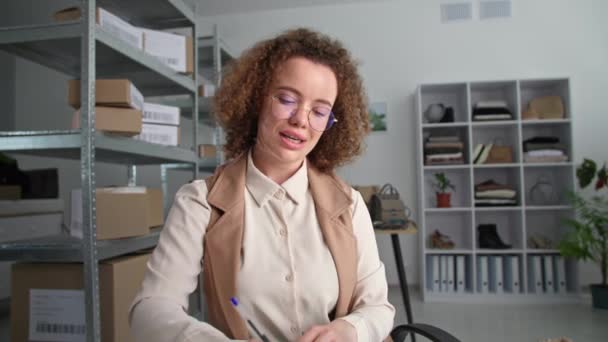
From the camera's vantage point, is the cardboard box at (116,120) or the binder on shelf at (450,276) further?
the binder on shelf at (450,276)

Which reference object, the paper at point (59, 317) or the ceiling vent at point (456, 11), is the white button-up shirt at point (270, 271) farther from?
the ceiling vent at point (456, 11)

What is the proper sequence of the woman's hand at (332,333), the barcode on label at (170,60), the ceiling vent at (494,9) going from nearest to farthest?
the woman's hand at (332,333)
the barcode on label at (170,60)
the ceiling vent at (494,9)

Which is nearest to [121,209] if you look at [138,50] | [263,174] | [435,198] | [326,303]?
[138,50]

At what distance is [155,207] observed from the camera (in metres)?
2.17

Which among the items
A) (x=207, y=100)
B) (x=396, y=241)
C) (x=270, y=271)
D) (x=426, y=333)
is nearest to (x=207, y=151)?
(x=207, y=100)

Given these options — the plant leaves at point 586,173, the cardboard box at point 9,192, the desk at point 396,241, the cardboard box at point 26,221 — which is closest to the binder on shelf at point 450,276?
the desk at point 396,241

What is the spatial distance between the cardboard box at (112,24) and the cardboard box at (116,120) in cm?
38

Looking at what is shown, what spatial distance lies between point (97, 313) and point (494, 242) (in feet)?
10.4

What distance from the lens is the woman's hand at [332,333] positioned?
0.75m

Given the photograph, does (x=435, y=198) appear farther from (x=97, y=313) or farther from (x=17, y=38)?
(x=17, y=38)

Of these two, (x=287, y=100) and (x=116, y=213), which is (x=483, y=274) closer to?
(x=116, y=213)

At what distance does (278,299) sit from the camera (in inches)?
33.4

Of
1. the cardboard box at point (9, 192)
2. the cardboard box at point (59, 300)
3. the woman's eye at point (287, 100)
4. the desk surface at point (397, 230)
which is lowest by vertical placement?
the cardboard box at point (59, 300)

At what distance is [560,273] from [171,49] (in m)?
3.57
